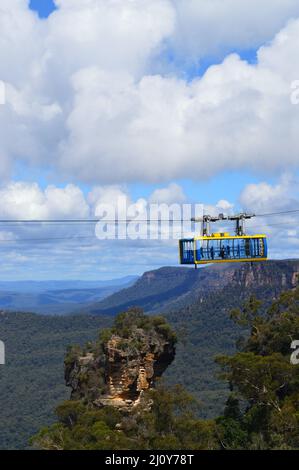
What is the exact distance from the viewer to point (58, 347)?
17338 cm

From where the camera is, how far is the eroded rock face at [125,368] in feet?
166

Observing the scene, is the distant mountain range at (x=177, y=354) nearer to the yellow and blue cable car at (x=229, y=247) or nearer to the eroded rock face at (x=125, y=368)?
the eroded rock face at (x=125, y=368)

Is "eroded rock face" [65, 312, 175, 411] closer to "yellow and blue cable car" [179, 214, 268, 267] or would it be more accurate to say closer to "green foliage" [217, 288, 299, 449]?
"green foliage" [217, 288, 299, 449]

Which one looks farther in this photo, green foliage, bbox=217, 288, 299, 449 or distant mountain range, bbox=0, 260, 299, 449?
distant mountain range, bbox=0, 260, 299, 449

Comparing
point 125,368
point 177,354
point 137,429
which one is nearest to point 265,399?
point 137,429

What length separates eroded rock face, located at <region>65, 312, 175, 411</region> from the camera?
50625 millimetres

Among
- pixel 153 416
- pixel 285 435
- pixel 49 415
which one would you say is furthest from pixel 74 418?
pixel 49 415

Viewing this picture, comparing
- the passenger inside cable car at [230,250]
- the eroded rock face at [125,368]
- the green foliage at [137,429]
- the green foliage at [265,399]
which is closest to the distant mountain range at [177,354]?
the eroded rock face at [125,368]

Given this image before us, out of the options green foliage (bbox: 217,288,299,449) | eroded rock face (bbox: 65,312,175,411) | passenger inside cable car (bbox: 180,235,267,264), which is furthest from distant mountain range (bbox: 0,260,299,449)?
passenger inside cable car (bbox: 180,235,267,264)

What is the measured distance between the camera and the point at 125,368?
50.8 meters

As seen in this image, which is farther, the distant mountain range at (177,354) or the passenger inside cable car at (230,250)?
the distant mountain range at (177,354)

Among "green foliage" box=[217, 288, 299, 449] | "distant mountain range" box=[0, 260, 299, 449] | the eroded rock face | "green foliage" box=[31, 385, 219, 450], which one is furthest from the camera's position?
"distant mountain range" box=[0, 260, 299, 449]

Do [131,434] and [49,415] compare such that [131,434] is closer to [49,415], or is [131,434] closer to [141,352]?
[141,352]

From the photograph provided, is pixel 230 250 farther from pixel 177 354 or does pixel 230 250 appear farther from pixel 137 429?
pixel 177 354
